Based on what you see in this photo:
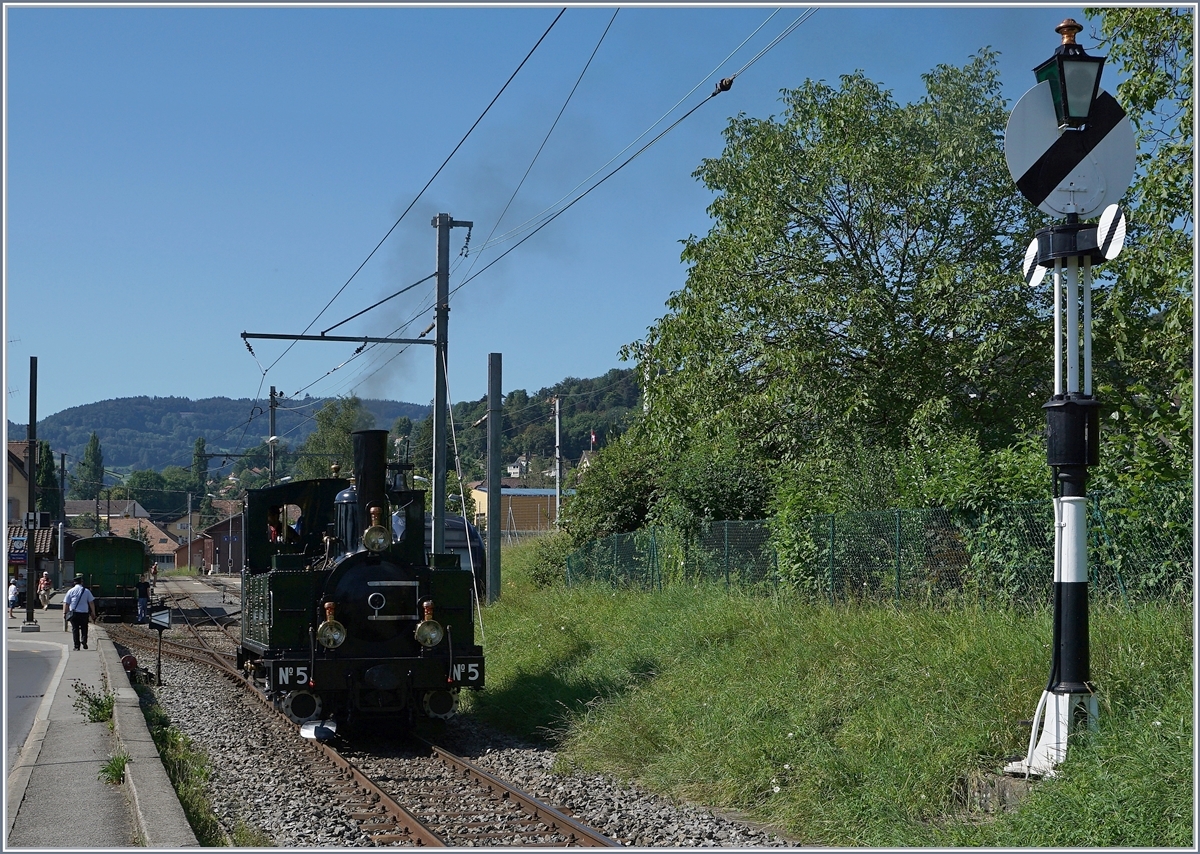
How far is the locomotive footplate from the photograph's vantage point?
12062mm

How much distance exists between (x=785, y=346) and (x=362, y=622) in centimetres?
896

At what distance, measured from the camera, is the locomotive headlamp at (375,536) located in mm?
12164

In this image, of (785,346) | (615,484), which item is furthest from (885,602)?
(615,484)

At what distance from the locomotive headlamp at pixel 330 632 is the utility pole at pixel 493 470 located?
7943 millimetres

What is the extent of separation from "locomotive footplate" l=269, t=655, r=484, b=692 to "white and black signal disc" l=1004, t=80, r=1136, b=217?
7970 millimetres

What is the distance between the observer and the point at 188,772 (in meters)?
10.4

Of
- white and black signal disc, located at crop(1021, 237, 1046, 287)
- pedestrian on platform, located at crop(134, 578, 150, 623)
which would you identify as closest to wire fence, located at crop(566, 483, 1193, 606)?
white and black signal disc, located at crop(1021, 237, 1046, 287)

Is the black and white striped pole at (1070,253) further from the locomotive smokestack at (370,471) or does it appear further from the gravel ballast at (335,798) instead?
the locomotive smokestack at (370,471)

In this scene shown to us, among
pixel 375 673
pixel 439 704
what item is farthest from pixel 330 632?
pixel 439 704

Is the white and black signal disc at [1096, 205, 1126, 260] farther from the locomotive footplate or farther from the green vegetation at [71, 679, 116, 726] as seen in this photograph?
the green vegetation at [71, 679, 116, 726]

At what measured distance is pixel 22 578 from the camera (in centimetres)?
4844

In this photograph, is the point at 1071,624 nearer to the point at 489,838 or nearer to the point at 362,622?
the point at 489,838

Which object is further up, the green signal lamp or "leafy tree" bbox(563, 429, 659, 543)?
the green signal lamp

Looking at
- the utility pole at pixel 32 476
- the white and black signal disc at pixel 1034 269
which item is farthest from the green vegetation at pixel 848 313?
the utility pole at pixel 32 476
